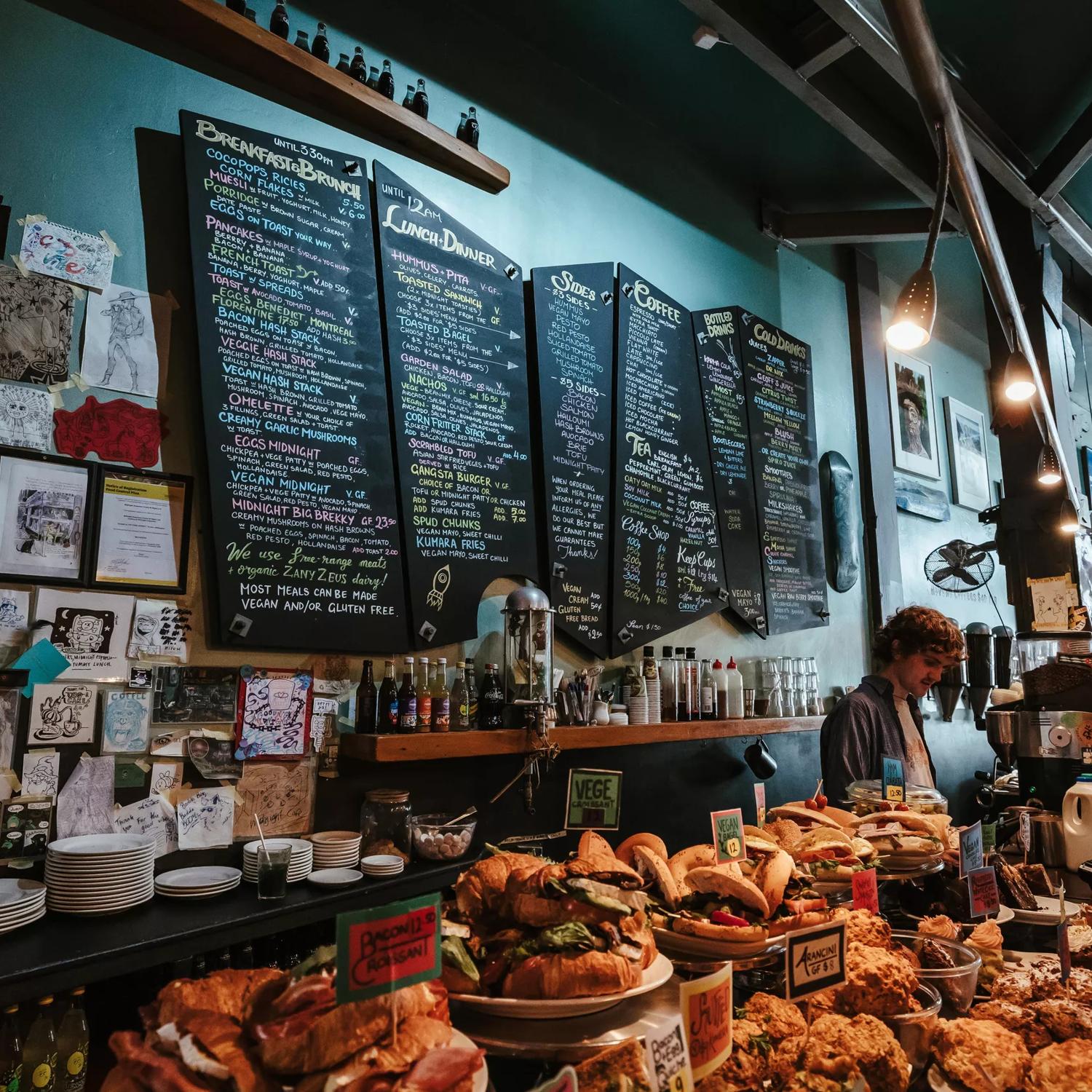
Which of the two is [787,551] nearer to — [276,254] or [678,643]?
[678,643]

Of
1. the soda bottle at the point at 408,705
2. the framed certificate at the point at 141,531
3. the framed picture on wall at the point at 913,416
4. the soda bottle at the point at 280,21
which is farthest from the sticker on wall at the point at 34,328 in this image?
the framed picture on wall at the point at 913,416

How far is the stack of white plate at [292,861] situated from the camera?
2311 mm

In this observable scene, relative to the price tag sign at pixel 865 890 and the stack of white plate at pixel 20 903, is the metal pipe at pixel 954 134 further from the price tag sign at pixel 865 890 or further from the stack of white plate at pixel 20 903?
the stack of white plate at pixel 20 903

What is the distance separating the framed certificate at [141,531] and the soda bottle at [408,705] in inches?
31.7

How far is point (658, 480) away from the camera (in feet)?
13.3

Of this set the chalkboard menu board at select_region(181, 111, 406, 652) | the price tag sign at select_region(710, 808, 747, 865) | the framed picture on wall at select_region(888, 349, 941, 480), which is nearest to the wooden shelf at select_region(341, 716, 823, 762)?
the chalkboard menu board at select_region(181, 111, 406, 652)

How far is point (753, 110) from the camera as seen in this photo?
4.45m

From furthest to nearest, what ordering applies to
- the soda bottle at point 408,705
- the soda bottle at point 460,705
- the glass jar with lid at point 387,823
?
the soda bottle at point 460,705, the soda bottle at point 408,705, the glass jar with lid at point 387,823

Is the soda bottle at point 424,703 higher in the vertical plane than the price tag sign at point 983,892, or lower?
higher

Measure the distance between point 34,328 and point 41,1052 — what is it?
189cm

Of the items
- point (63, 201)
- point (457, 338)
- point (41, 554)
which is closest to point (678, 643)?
point (457, 338)

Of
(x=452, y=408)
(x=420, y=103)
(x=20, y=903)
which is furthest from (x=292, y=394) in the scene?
(x=20, y=903)

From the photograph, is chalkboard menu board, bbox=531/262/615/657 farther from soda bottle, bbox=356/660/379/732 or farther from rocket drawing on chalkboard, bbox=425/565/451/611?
soda bottle, bbox=356/660/379/732

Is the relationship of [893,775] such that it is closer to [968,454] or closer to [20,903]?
[20,903]
